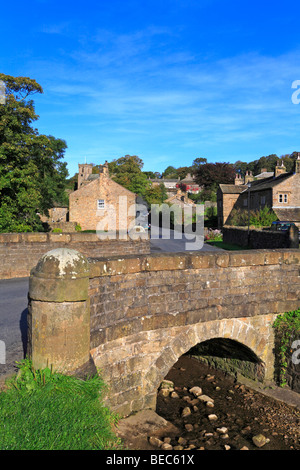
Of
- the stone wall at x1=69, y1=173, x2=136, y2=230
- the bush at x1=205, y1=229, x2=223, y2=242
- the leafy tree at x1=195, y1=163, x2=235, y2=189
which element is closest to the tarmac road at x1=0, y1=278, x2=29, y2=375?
the bush at x1=205, y1=229, x2=223, y2=242

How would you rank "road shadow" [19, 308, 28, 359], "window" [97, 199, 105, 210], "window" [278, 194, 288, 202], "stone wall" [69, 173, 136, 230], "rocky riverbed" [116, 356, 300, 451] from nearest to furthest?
"road shadow" [19, 308, 28, 359]
"rocky riverbed" [116, 356, 300, 451]
"stone wall" [69, 173, 136, 230]
"window" [97, 199, 105, 210]
"window" [278, 194, 288, 202]

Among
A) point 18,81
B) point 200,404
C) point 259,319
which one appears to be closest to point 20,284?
point 200,404

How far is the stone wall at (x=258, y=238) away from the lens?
20.7 meters

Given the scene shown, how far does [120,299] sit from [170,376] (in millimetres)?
4658

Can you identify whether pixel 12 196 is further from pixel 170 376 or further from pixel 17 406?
pixel 17 406

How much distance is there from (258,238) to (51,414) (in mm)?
23384

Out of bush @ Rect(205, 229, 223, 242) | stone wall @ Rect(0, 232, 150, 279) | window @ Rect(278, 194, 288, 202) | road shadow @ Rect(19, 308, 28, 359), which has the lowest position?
road shadow @ Rect(19, 308, 28, 359)

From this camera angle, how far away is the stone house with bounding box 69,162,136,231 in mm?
41156

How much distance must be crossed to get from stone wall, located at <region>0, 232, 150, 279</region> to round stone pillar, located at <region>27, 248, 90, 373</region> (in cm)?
585

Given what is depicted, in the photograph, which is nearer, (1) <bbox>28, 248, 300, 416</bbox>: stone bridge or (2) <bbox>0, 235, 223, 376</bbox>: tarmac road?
(1) <bbox>28, 248, 300, 416</bbox>: stone bridge

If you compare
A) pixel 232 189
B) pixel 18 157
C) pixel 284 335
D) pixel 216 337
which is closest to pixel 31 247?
pixel 216 337

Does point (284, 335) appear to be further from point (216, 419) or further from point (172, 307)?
point (172, 307)

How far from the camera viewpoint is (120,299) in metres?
5.93

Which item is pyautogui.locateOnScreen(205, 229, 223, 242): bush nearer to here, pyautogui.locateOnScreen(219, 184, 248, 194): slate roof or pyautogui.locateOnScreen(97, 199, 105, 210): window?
pyautogui.locateOnScreen(97, 199, 105, 210): window
